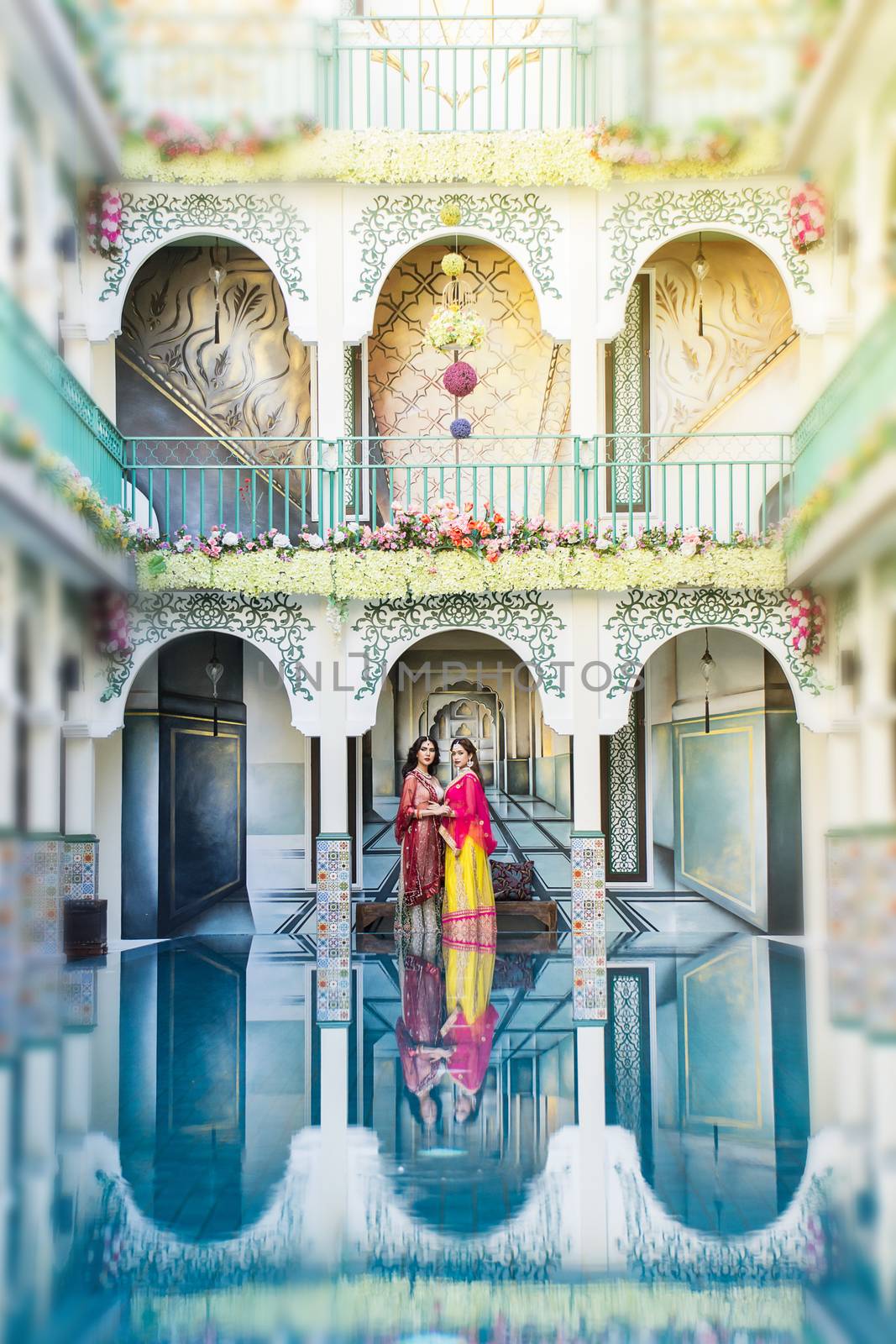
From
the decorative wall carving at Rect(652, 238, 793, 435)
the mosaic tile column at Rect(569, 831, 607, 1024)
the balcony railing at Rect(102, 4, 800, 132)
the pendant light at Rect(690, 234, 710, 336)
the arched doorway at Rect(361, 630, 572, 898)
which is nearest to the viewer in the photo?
the balcony railing at Rect(102, 4, 800, 132)

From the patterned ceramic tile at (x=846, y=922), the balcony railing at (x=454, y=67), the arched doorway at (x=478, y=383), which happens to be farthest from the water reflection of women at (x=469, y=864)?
the patterned ceramic tile at (x=846, y=922)

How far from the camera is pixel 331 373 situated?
7430 mm

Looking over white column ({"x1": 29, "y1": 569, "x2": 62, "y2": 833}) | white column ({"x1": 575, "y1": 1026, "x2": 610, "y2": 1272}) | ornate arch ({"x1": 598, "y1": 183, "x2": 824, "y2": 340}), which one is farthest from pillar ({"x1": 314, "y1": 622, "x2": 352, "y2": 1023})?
white column ({"x1": 29, "y1": 569, "x2": 62, "y2": 833})

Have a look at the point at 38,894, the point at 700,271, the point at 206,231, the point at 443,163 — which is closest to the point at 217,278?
the point at 206,231

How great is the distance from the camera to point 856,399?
2.21 metres

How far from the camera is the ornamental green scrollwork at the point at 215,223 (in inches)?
288

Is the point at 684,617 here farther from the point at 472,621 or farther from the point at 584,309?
the point at 584,309

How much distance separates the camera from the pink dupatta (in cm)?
736

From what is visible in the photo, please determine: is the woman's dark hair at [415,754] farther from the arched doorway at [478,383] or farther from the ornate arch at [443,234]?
the ornate arch at [443,234]

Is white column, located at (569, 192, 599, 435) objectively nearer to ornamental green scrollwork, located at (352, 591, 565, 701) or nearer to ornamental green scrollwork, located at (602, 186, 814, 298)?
ornamental green scrollwork, located at (602, 186, 814, 298)

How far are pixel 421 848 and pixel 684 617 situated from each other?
235 centimetres

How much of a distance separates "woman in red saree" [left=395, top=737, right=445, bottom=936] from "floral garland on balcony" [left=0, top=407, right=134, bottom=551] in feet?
10.9

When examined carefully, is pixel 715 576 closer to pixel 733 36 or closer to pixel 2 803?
pixel 733 36

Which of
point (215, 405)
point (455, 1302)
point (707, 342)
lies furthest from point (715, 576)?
point (455, 1302)
